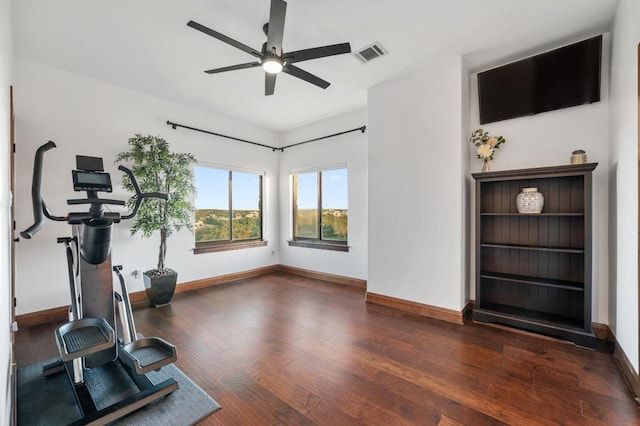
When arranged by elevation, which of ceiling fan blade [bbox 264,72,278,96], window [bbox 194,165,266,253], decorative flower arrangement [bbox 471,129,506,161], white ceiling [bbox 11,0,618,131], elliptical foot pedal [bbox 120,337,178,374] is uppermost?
white ceiling [bbox 11,0,618,131]

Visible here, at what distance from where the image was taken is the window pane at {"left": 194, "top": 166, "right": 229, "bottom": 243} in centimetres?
452

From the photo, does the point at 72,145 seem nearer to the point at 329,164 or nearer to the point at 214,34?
the point at 214,34

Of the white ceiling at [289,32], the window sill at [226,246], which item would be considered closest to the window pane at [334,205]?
the window sill at [226,246]

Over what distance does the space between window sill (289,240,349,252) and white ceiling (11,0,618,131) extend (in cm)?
252

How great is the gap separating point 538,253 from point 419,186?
4.63 feet

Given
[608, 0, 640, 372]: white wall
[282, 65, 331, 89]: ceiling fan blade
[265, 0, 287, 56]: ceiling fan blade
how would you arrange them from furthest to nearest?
[282, 65, 331, 89]: ceiling fan blade → [608, 0, 640, 372]: white wall → [265, 0, 287, 56]: ceiling fan blade

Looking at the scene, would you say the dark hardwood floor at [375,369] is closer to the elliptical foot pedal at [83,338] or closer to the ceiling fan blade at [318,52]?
the elliptical foot pedal at [83,338]

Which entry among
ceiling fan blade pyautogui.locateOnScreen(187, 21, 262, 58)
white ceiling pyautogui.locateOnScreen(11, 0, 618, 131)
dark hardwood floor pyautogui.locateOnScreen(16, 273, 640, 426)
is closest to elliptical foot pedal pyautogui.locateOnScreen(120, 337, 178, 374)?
dark hardwood floor pyautogui.locateOnScreen(16, 273, 640, 426)

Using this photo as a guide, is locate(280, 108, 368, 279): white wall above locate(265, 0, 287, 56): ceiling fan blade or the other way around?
the other way around

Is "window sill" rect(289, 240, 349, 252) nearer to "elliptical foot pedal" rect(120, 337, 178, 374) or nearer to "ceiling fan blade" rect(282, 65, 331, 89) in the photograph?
"ceiling fan blade" rect(282, 65, 331, 89)

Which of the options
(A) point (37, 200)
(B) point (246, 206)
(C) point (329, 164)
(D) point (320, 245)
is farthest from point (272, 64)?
(B) point (246, 206)

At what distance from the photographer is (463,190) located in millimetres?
3037

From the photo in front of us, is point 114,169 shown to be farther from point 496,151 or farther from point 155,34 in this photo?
point 496,151

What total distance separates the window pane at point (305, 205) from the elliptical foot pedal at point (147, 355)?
11.2 feet
